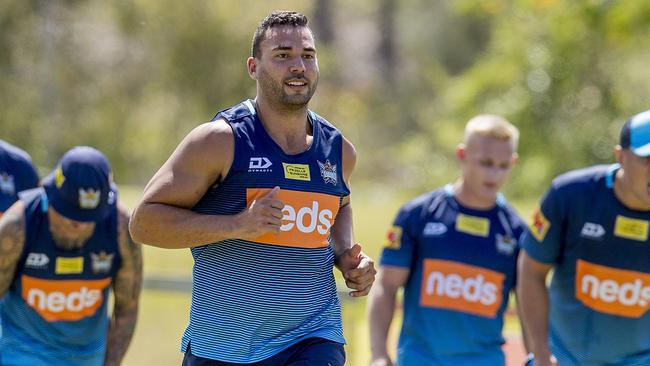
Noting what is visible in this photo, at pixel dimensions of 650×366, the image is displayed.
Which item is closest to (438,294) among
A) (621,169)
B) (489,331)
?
(489,331)

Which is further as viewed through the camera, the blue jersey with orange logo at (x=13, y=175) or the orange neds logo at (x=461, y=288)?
the blue jersey with orange logo at (x=13, y=175)

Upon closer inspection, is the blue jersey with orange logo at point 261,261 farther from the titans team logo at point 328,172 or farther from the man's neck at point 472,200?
the man's neck at point 472,200

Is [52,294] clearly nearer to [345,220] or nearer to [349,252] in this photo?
[345,220]

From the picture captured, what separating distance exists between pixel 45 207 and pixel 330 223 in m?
2.34

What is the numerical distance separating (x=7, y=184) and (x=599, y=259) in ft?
13.2

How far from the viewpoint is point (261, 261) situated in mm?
4082

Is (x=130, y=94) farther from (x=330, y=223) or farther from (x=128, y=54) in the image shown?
(x=330, y=223)

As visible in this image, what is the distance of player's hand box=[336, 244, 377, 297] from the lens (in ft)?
13.8

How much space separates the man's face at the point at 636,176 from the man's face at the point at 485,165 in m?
1.30

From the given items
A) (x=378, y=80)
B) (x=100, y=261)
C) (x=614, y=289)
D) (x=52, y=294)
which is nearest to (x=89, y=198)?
(x=100, y=261)

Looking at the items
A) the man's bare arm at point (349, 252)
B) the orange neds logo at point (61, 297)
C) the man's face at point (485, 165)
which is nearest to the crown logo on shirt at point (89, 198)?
the orange neds logo at point (61, 297)

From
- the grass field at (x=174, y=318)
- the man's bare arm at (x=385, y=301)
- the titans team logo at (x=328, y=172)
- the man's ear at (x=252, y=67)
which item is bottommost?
the grass field at (x=174, y=318)

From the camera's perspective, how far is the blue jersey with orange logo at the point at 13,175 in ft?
23.8

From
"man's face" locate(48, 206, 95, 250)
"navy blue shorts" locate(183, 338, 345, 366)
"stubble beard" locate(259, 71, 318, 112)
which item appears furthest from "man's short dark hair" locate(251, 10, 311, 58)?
"man's face" locate(48, 206, 95, 250)
